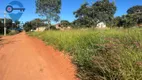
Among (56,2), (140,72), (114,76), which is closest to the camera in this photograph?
(140,72)

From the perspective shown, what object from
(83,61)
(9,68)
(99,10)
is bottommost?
(9,68)

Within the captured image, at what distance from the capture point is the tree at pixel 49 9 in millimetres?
46656

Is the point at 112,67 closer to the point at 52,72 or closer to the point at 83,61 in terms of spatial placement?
the point at 83,61

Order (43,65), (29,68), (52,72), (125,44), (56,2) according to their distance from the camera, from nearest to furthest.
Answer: (125,44)
(52,72)
(29,68)
(43,65)
(56,2)

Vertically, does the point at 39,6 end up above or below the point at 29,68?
above

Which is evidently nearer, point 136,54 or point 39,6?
point 136,54

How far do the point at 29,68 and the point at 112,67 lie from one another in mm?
3921

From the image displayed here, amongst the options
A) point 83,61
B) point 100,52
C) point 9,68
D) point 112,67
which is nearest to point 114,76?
point 112,67

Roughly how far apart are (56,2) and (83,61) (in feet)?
136

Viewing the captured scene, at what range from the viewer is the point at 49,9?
47500 millimetres

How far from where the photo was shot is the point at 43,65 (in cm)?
813

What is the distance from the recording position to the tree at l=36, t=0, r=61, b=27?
46.7m

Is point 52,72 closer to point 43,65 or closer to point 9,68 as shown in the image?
point 43,65

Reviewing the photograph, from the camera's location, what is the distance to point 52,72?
275 inches
